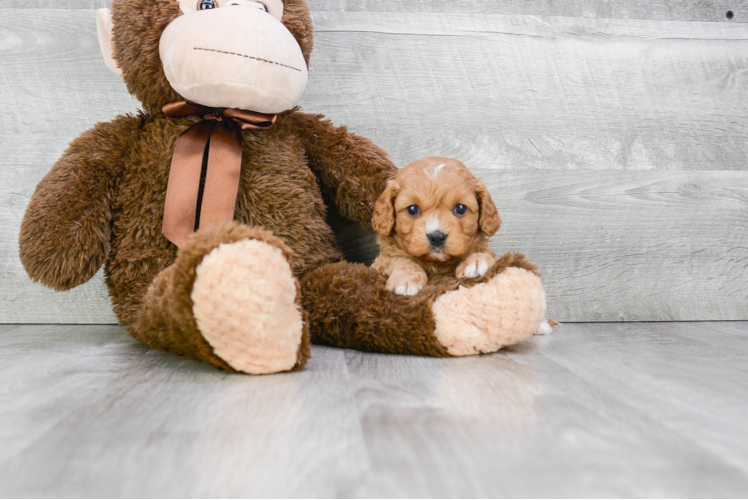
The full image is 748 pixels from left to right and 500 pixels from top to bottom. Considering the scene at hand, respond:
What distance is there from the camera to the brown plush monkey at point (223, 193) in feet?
3.24

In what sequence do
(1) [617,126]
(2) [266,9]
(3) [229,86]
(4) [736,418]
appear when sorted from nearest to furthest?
(4) [736,418] < (3) [229,86] < (2) [266,9] < (1) [617,126]

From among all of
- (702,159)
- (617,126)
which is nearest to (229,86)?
(617,126)

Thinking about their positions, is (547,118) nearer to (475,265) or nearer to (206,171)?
(475,265)

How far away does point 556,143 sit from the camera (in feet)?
4.71

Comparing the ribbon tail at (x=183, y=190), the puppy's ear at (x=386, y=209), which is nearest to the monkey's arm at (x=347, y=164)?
the puppy's ear at (x=386, y=209)

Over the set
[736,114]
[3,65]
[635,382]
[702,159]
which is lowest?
[635,382]

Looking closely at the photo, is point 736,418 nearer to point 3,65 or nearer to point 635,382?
point 635,382

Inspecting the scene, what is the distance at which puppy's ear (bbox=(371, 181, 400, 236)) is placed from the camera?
3.47ft

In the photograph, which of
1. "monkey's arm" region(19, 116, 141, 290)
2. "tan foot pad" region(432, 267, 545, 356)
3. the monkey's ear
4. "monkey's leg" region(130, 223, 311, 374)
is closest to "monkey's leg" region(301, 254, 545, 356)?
"tan foot pad" region(432, 267, 545, 356)

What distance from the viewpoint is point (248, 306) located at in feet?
2.56

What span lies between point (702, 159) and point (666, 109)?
0.16 metres

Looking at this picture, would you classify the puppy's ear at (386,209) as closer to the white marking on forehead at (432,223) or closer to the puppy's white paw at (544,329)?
the white marking on forehead at (432,223)

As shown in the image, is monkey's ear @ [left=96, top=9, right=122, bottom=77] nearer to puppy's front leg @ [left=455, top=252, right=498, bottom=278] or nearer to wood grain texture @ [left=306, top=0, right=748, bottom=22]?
wood grain texture @ [left=306, top=0, right=748, bottom=22]

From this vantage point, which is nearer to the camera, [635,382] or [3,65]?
[635,382]
